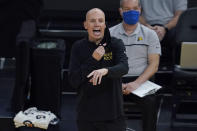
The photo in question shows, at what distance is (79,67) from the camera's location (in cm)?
420

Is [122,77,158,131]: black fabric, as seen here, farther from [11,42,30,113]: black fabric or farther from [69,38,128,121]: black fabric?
[11,42,30,113]: black fabric

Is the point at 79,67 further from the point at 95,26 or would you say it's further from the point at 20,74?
the point at 20,74

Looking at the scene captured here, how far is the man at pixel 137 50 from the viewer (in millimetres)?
5145

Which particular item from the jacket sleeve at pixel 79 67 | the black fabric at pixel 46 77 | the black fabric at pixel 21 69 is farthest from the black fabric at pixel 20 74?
the jacket sleeve at pixel 79 67

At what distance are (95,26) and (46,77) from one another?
66.5 inches

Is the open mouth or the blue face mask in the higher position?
the blue face mask

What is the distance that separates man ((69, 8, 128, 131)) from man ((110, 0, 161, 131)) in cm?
91

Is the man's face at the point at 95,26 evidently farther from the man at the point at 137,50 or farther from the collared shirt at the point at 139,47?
the collared shirt at the point at 139,47

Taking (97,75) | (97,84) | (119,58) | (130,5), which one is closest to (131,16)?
(130,5)

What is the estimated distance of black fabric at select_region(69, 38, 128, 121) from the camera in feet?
13.6

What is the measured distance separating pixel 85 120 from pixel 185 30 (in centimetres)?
213

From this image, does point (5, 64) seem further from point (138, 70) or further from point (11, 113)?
point (138, 70)

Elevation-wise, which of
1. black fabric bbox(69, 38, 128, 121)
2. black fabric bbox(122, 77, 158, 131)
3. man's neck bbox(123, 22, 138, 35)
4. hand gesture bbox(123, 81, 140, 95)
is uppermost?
man's neck bbox(123, 22, 138, 35)

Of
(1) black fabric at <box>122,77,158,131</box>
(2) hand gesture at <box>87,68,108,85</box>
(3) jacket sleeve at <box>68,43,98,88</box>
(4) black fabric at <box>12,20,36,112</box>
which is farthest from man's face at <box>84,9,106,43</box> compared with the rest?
(4) black fabric at <box>12,20,36,112</box>
